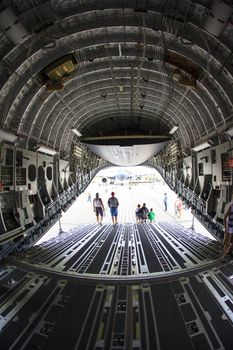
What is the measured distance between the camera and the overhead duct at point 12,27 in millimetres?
4277

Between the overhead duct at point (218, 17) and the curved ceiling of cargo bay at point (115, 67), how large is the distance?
0.12m

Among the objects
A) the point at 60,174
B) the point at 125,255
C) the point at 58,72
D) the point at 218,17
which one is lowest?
the point at 125,255

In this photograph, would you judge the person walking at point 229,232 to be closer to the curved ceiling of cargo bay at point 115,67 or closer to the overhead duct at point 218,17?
the curved ceiling of cargo bay at point 115,67

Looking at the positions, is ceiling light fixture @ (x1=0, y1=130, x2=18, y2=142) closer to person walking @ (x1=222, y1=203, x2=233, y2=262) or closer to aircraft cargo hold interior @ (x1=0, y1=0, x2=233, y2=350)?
aircraft cargo hold interior @ (x1=0, y1=0, x2=233, y2=350)

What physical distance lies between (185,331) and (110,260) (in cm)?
287

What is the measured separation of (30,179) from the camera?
322 inches

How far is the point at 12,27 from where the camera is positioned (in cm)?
455

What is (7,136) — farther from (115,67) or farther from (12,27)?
(115,67)

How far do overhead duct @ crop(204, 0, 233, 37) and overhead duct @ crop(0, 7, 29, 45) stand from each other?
4041 mm

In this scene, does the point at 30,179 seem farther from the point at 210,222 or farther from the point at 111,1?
the point at 210,222

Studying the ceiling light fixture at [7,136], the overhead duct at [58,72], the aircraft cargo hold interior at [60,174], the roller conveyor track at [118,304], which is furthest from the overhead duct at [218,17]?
the ceiling light fixture at [7,136]

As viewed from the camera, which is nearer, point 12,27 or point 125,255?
point 12,27

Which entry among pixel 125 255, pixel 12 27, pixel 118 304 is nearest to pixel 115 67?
pixel 12 27

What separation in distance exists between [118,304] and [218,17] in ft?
19.2
